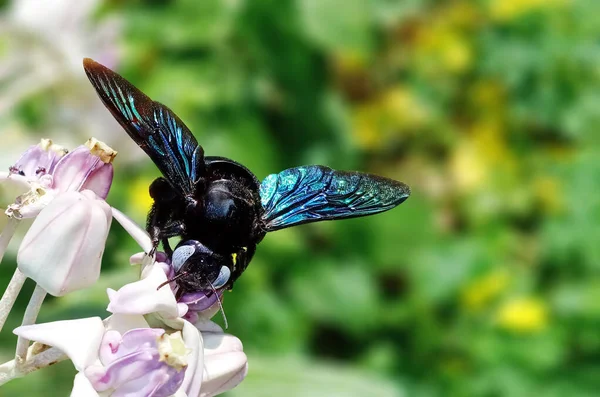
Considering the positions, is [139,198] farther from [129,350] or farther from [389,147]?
[129,350]

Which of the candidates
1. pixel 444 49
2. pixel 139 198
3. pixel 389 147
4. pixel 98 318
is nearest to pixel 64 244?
pixel 98 318

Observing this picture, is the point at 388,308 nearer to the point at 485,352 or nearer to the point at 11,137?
the point at 485,352

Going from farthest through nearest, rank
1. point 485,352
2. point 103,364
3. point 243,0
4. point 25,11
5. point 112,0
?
point 112,0 < point 243,0 < point 485,352 < point 25,11 < point 103,364

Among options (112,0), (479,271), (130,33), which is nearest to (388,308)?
(479,271)

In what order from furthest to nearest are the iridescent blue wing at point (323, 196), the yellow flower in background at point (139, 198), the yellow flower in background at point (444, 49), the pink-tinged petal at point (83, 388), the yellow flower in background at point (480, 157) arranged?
1. the yellow flower in background at point (444, 49)
2. the yellow flower in background at point (480, 157)
3. the yellow flower in background at point (139, 198)
4. the iridescent blue wing at point (323, 196)
5. the pink-tinged petal at point (83, 388)

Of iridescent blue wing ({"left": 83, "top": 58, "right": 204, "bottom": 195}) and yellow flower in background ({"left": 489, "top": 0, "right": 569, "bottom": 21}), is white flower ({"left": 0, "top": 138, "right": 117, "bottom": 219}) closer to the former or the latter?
iridescent blue wing ({"left": 83, "top": 58, "right": 204, "bottom": 195})

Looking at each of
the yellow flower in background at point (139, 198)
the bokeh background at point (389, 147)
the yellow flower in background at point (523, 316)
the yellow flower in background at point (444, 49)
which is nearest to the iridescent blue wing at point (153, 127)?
the bokeh background at point (389, 147)

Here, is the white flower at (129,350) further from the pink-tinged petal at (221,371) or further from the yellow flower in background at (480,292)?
the yellow flower in background at (480,292)
